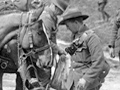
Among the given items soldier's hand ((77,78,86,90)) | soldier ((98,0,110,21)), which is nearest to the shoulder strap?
soldier's hand ((77,78,86,90))

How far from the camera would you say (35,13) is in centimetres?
689

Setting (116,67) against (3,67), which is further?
(116,67)

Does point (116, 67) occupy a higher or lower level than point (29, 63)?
lower

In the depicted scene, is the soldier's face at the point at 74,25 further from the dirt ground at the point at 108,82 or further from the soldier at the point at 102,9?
the soldier at the point at 102,9

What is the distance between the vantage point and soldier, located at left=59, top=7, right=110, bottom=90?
223 inches

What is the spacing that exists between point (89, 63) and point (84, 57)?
12 cm

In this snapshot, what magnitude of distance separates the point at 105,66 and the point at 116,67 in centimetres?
964

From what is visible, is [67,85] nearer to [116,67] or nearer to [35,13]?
[35,13]

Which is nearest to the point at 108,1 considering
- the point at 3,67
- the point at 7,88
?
the point at 7,88

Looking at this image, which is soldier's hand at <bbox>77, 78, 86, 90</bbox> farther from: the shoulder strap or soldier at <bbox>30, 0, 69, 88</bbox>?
soldier at <bbox>30, 0, 69, 88</bbox>

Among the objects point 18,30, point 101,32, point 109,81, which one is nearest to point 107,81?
point 109,81

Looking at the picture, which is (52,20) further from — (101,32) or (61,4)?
(101,32)

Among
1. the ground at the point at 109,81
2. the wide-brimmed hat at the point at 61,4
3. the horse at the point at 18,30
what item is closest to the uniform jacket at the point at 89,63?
the horse at the point at 18,30

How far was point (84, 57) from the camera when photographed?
591 cm
